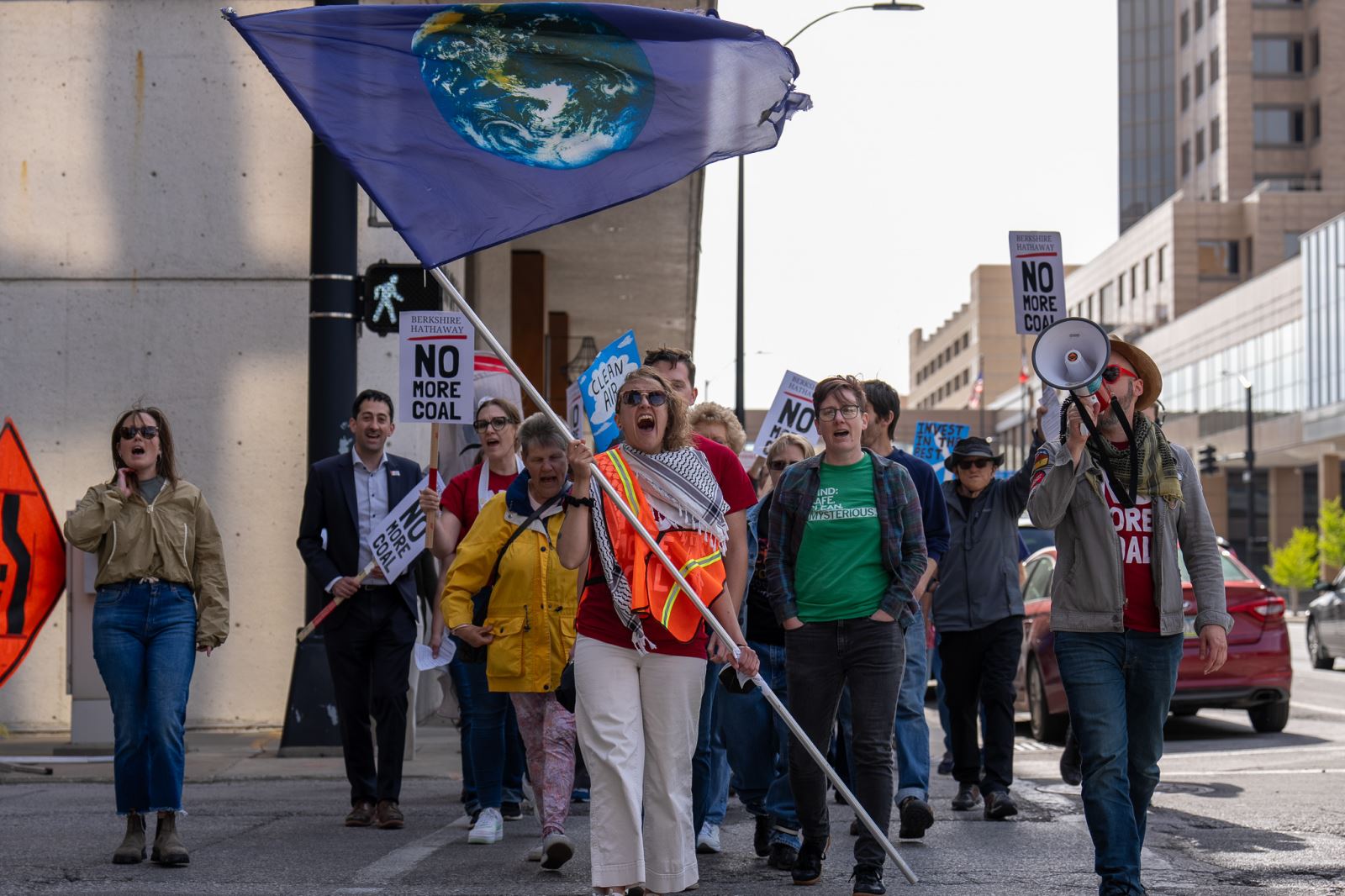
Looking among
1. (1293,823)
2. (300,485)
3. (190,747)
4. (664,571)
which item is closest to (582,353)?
(300,485)

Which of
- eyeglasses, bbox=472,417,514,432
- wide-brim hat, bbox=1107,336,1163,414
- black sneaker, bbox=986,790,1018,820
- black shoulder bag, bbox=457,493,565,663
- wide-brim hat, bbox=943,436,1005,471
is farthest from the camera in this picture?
wide-brim hat, bbox=943,436,1005,471

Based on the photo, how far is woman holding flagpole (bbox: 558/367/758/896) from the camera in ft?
20.4

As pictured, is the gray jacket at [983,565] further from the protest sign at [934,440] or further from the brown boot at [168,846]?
the protest sign at [934,440]

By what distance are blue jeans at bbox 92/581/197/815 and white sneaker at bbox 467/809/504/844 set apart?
130 centimetres

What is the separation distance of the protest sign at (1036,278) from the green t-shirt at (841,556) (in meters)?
2.55

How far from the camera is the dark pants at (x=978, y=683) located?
31.7ft


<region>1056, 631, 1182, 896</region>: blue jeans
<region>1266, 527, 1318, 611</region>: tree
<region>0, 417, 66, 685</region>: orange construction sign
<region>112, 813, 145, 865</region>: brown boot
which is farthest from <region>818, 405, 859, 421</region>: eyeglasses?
<region>1266, 527, 1318, 611</region>: tree

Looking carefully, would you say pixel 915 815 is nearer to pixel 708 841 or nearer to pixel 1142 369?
pixel 708 841

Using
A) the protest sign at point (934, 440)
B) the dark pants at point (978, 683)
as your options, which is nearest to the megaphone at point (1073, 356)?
the dark pants at point (978, 683)

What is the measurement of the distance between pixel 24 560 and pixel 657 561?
536 cm

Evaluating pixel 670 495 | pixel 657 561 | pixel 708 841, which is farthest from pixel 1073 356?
pixel 708 841

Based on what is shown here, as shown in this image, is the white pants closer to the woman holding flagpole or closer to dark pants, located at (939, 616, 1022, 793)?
the woman holding flagpole

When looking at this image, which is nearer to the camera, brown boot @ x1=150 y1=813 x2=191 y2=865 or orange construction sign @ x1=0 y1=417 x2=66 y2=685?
brown boot @ x1=150 y1=813 x2=191 y2=865

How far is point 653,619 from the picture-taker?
633 cm
